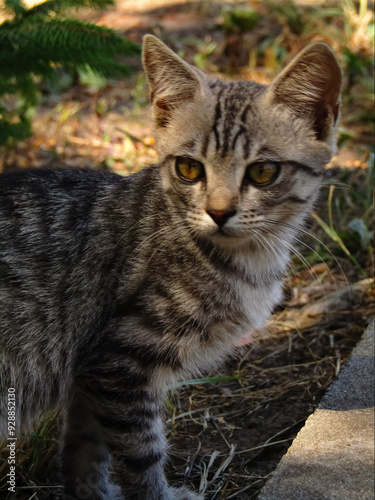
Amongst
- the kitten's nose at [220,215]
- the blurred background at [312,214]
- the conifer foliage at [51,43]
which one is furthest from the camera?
the conifer foliage at [51,43]

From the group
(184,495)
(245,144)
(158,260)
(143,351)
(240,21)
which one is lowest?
(184,495)

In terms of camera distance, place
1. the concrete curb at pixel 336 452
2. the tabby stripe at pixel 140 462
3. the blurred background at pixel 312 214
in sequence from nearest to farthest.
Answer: the concrete curb at pixel 336 452, the tabby stripe at pixel 140 462, the blurred background at pixel 312 214

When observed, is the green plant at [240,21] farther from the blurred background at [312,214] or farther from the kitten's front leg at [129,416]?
the kitten's front leg at [129,416]

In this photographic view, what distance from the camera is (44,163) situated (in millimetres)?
5297

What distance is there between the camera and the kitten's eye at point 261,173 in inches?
89.9

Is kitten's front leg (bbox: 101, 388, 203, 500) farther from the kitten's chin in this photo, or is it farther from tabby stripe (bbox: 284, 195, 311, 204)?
tabby stripe (bbox: 284, 195, 311, 204)

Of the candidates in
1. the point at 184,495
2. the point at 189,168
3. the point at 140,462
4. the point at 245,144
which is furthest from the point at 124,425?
the point at 245,144

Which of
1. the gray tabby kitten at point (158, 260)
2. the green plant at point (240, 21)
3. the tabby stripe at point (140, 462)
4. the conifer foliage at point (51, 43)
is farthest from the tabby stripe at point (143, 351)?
the green plant at point (240, 21)

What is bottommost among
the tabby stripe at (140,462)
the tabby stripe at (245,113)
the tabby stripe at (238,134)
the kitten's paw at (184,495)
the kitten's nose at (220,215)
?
the kitten's paw at (184,495)

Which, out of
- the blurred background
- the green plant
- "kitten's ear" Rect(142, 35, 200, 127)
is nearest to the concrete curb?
the blurred background

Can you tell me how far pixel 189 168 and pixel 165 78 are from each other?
410 mm

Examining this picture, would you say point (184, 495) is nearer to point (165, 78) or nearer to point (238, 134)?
point (238, 134)

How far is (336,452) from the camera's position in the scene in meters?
2.09

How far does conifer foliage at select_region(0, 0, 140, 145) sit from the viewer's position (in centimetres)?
319
